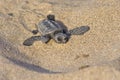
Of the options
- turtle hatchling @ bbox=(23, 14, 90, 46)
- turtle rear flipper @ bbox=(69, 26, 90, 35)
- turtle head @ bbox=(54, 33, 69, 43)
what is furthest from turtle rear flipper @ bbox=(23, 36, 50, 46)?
turtle rear flipper @ bbox=(69, 26, 90, 35)

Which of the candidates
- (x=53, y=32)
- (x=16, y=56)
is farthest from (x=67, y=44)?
(x=16, y=56)

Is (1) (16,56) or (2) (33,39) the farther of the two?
(2) (33,39)

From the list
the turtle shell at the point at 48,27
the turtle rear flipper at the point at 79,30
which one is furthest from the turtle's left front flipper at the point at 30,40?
the turtle rear flipper at the point at 79,30

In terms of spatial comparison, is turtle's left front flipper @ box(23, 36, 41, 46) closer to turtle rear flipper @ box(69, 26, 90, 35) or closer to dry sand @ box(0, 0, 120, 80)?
dry sand @ box(0, 0, 120, 80)

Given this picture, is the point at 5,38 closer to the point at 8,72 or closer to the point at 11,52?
the point at 11,52

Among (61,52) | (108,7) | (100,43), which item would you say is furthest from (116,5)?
(61,52)

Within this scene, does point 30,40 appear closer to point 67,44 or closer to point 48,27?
point 48,27
